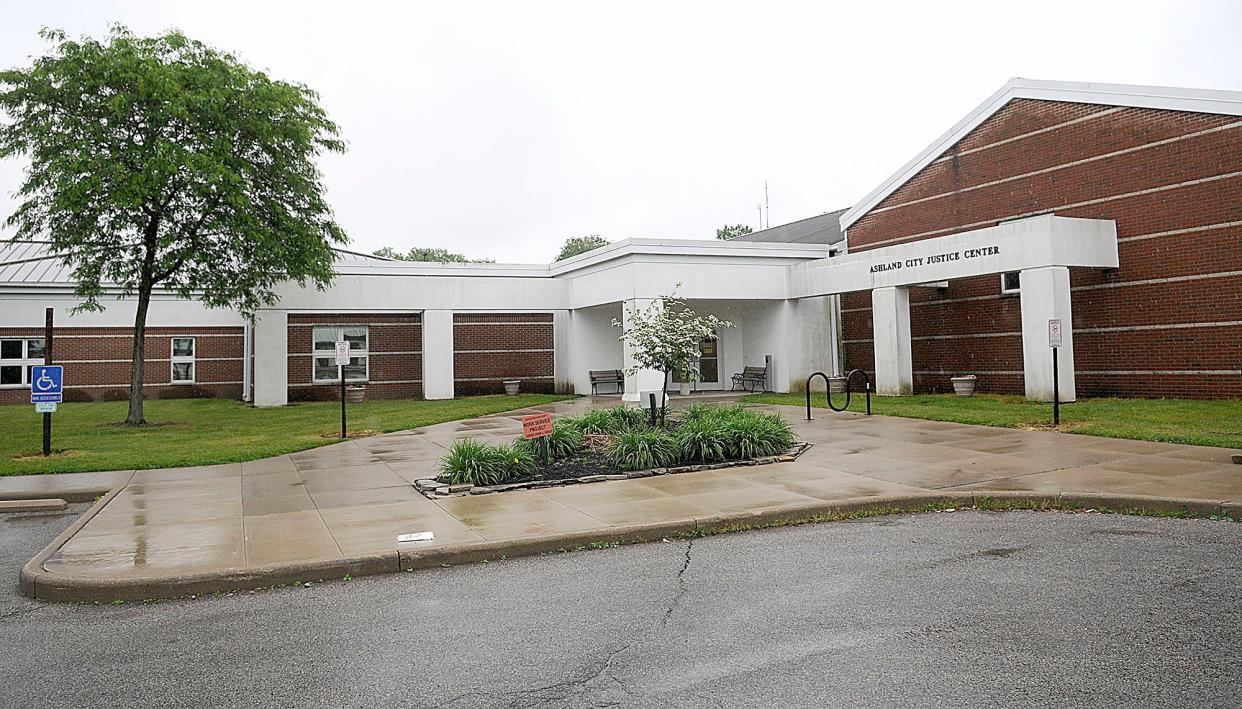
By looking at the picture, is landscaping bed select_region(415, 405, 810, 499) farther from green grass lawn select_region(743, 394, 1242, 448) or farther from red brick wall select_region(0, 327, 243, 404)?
red brick wall select_region(0, 327, 243, 404)

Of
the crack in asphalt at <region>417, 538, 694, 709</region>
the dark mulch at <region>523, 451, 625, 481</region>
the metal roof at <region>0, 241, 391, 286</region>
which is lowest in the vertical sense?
the crack in asphalt at <region>417, 538, 694, 709</region>

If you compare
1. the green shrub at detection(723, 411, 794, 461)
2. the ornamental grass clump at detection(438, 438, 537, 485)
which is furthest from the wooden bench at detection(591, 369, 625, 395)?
the ornamental grass clump at detection(438, 438, 537, 485)

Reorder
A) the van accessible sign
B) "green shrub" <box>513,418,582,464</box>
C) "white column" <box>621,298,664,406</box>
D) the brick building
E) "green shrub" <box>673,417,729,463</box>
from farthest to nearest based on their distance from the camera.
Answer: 1. "white column" <box>621,298,664,406</box>
2. the van accessible sign
3. the brick building
4. "green shrub" <box>673,417,729,463</box>
5. "green shrub" <box>513,418,582,464</box>

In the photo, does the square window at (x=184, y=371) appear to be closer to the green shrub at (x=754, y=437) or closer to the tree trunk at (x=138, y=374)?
the tree trunk at (x=138, y=374)

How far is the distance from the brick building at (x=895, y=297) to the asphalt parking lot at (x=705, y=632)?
490 inches

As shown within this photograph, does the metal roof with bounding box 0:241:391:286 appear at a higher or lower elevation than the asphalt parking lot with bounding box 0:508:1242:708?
higher

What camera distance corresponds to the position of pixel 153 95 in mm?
19844

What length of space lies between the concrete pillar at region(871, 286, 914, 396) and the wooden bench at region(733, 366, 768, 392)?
475 cm

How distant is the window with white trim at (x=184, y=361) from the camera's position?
1287 inches

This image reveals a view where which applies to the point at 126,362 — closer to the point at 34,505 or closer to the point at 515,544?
the point at 34,505

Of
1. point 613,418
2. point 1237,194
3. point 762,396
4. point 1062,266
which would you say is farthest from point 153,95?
point 1237,194

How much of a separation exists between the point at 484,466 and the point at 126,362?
87.7 feet

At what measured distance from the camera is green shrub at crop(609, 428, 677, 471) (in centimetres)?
1170

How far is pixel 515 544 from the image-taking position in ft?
25.5
